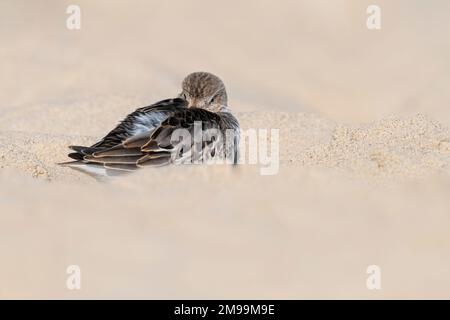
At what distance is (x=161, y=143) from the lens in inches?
229

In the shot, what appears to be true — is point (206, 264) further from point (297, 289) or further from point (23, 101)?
point (23, 101)

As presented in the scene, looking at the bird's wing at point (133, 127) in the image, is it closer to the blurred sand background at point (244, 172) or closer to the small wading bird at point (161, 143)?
the small wading bird at point (161, 143)

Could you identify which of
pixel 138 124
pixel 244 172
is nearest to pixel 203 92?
pixel 138 124

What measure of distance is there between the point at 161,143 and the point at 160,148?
0.03 metres

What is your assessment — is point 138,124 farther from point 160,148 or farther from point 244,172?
point 244,172

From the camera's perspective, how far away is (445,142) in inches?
262

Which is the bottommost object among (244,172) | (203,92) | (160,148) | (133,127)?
(244,172)

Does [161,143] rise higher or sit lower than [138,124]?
lower

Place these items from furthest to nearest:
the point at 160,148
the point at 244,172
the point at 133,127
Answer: the point at 133,127 → the point at 244,172 → the point at 160,148

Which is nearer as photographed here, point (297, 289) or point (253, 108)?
point (297, 289)

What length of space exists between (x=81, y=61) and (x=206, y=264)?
19.5 ft

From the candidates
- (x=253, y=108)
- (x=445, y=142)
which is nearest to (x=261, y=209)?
(x=445, y=142)

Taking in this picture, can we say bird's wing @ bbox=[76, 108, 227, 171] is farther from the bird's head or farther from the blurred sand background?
the bird's head

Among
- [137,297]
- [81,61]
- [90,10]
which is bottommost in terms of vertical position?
[137,297]
